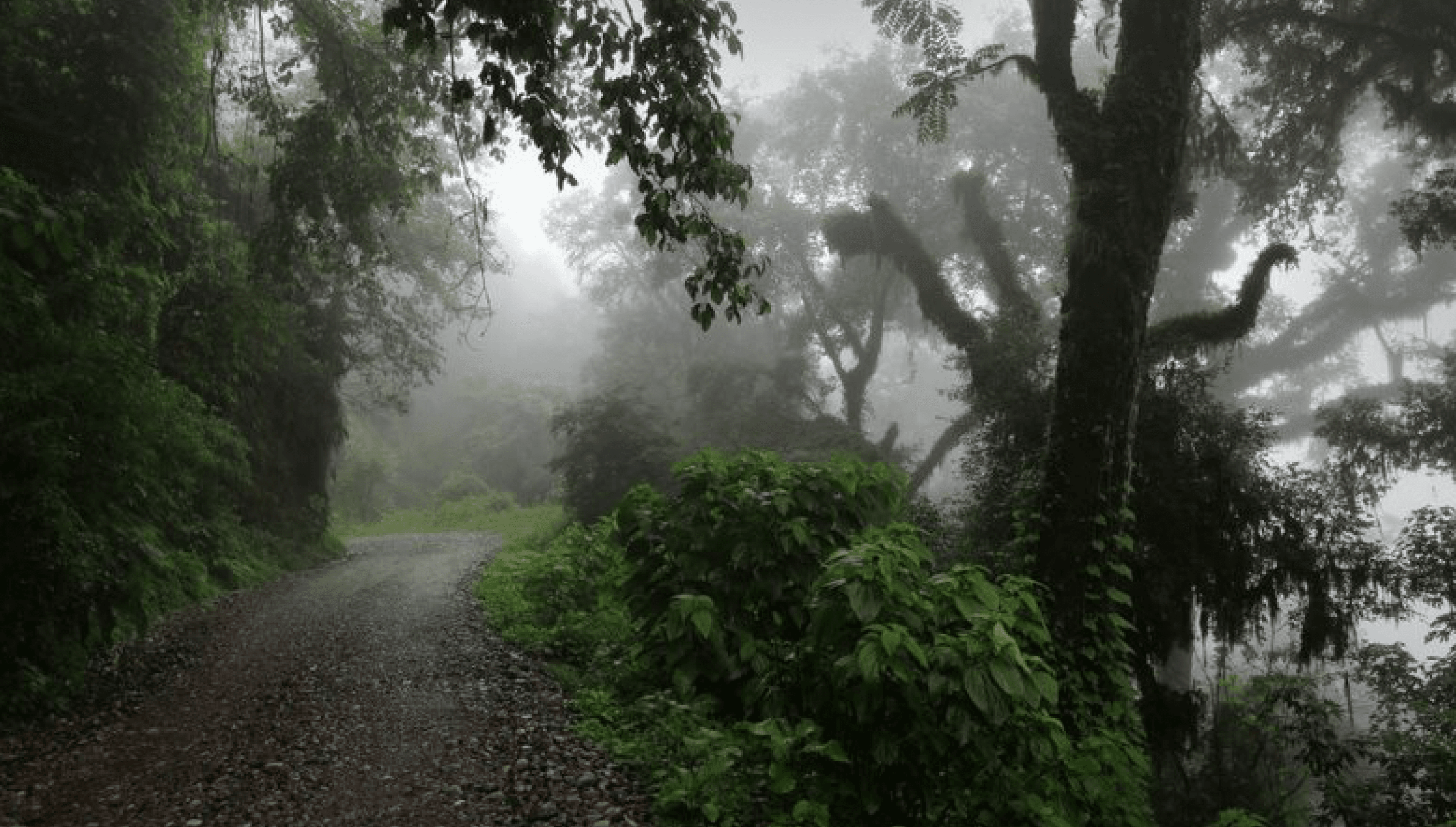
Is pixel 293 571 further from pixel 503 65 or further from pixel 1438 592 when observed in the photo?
pixel 1438 592

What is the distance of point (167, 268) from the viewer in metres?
9.45

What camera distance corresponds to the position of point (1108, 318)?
Result: 6508 millimetres

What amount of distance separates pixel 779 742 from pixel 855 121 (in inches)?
1223

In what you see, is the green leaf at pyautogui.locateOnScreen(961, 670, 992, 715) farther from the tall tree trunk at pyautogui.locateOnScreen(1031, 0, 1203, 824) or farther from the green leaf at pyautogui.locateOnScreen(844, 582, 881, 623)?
the tall tree trunk at pyautogui.locateOnScreen(1031, 0, 1203, 824)

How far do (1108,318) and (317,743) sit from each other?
21.4ft

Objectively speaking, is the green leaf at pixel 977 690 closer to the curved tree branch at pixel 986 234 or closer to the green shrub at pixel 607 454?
the curved tree branch at pixel 986 234

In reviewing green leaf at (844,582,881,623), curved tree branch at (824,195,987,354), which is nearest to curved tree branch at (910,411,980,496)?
curved tree branch at (824,195,987,354)

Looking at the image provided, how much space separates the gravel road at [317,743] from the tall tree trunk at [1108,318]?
11.7 ft

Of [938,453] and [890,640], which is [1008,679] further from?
[938,453]

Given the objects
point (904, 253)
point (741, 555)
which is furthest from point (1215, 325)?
point (741, 555)

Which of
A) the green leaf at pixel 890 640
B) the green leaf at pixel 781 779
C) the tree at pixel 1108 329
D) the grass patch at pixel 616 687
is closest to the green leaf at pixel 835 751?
the green leaf at pixel 781 779

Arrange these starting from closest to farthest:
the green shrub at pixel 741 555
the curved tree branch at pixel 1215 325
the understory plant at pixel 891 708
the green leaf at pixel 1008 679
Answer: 1. the green leaf at pixel 1008 679
2. the understory plant at pixel 891 708
3. the green shrub at pixel 741 555
4. the curved tree branch at pixel 1215 325

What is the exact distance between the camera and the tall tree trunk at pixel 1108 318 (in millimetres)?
5938

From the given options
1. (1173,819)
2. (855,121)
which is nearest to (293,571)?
(1173,819)
